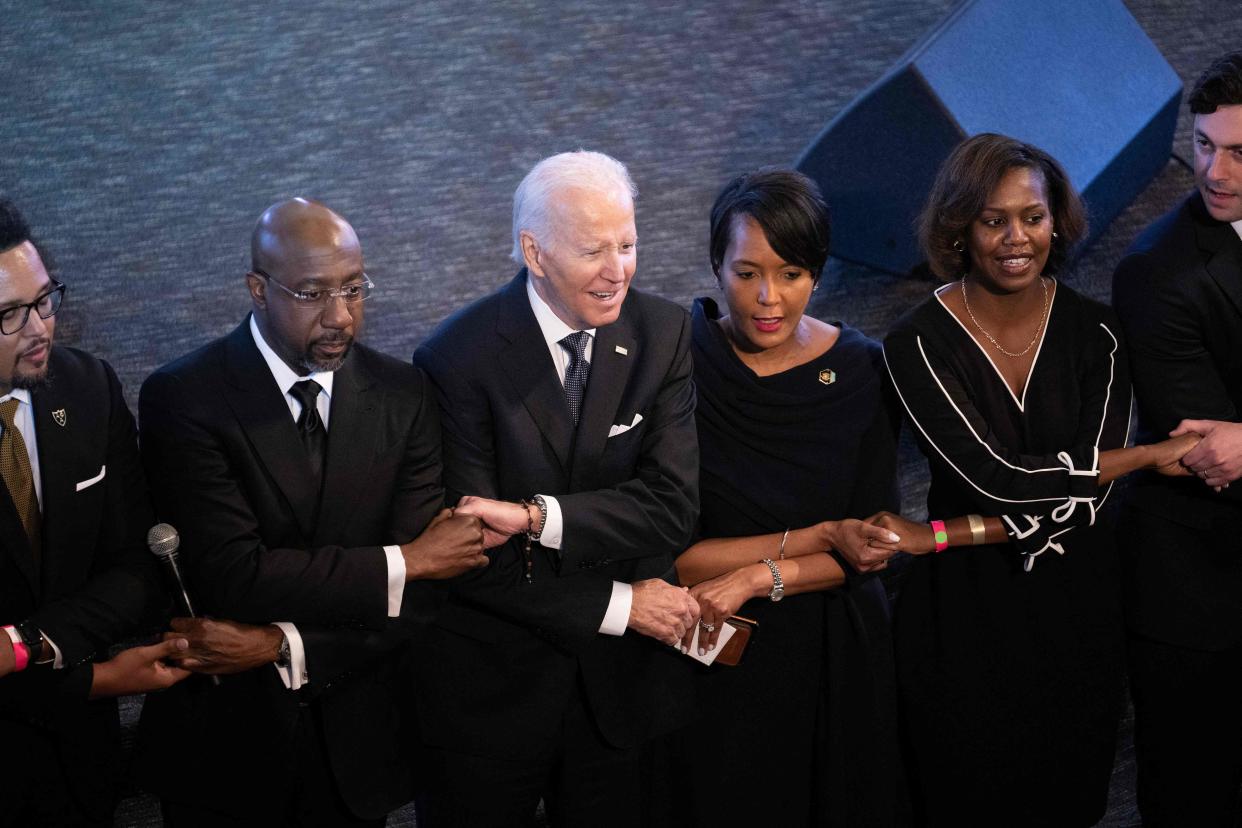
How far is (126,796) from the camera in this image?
A: 10.7 feet

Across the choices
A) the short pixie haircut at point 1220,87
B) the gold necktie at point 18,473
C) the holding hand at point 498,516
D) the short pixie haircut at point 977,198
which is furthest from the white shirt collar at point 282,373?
the short pixie haircut at point 1220,87

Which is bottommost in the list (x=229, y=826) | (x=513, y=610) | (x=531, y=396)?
(x=229, y=826)

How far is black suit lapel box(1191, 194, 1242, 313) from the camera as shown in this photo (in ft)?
10.8

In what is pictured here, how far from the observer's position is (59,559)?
2.62 m

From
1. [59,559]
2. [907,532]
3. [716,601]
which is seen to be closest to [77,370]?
[59,559]

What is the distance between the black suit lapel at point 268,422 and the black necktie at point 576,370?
569 millimetres

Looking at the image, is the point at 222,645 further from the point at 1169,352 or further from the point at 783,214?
the point at 1169,352

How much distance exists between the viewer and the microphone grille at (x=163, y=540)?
8.41 ft

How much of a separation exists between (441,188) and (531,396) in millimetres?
1828

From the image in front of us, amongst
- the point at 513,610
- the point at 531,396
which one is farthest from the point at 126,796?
the point at 531,396

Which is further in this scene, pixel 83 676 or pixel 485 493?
pixel 485 493

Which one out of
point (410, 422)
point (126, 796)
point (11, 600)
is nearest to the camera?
point (11, 600)

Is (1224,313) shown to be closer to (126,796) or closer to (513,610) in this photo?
(513,610)

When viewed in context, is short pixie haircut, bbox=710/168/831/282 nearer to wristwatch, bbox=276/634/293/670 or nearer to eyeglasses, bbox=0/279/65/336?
wristwatch, bbox=276/634/293/670
